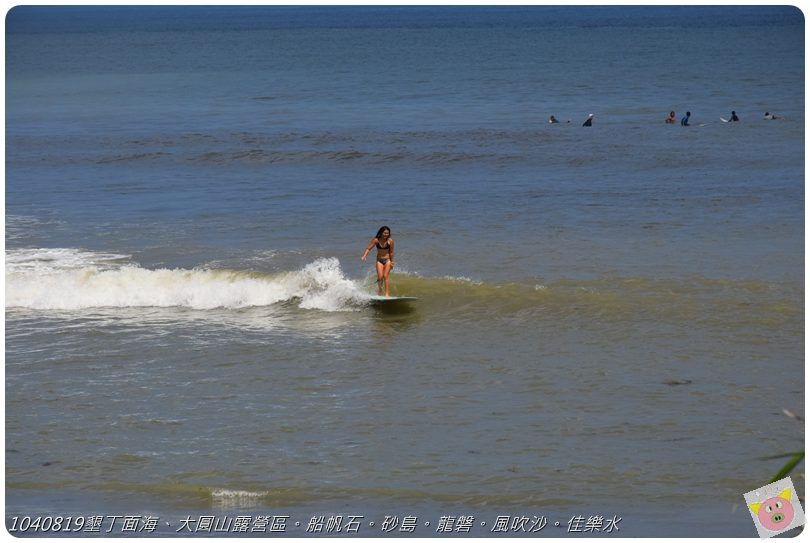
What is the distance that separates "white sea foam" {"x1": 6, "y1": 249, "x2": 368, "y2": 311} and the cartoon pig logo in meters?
9.95

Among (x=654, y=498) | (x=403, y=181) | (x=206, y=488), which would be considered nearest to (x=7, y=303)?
(x=206, y=488)

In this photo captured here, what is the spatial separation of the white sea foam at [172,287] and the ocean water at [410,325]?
53mm

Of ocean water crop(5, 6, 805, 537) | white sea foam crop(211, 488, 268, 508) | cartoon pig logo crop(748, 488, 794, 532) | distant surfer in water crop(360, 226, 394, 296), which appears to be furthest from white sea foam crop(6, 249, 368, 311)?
cartoon pig logo crop(748, 488, 794, 532)

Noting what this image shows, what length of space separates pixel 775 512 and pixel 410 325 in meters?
9.00

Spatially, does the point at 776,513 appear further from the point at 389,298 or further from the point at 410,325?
the point at 389,298

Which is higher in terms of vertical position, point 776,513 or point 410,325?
point 776,513

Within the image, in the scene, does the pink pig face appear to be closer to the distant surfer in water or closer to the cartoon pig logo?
the cartoon pig logo

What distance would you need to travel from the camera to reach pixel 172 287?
1658 centimetres

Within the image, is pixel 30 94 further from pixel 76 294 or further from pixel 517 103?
pixel 76 294

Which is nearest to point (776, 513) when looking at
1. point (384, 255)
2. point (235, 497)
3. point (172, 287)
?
point (235, 497)

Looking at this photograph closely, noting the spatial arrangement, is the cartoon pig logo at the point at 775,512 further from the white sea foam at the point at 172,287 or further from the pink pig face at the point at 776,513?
the white sea foam at the point at 172,287

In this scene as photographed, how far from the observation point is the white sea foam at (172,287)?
15.9 meters

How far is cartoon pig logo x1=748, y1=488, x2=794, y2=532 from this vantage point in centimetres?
568

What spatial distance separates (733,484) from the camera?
9305mm
